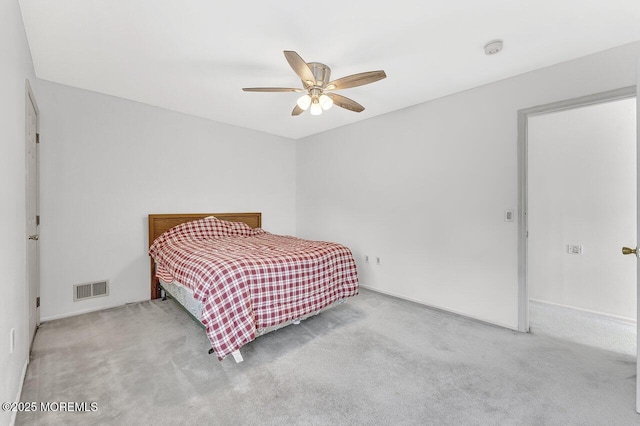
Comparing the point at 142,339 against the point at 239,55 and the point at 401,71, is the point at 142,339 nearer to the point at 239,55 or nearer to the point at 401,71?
the point at 239,55

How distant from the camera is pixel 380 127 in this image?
3.89 m

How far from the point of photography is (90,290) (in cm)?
→ 313

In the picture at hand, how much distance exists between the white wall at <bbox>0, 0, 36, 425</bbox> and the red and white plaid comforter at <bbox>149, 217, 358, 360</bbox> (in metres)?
1.01

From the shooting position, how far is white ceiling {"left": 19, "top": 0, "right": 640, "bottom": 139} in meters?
1.82

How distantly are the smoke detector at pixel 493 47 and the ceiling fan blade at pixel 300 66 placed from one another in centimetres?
141

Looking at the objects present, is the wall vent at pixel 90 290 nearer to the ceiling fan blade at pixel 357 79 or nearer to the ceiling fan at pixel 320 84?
the ceiling fan at pixel 320 84

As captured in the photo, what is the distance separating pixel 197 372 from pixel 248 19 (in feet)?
8.29

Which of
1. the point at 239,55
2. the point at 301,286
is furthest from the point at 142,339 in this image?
the point at 239,55

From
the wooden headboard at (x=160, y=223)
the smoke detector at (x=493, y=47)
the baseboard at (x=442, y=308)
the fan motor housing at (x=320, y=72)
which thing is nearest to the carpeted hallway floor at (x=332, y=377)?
the baseboard at (x=442, y=308)

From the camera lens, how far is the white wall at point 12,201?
1.42m

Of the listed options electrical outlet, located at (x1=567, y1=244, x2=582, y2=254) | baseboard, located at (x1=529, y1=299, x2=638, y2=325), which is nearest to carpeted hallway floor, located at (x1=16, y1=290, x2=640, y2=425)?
baseboard, located at (x1=529, y1=299, x2=638, y2=325)

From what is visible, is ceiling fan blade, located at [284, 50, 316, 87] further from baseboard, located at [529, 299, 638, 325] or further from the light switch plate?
baseboard, located at [529, 299, 638, 325]

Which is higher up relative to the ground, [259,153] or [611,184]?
[259,153]

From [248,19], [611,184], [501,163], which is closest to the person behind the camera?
[248,19]
